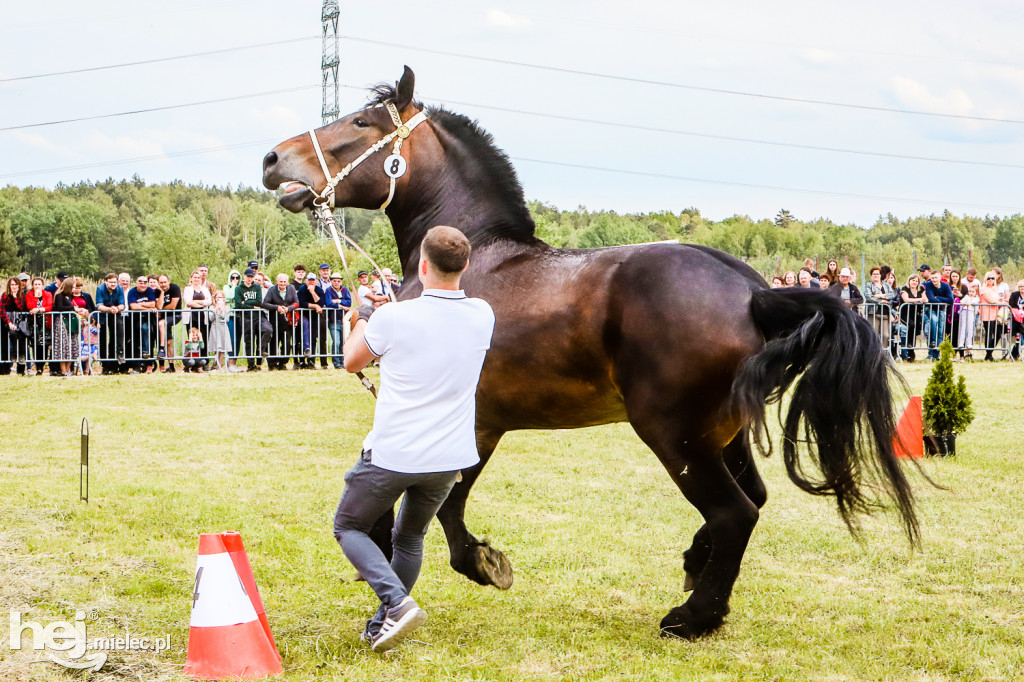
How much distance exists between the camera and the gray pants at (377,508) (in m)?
3.97

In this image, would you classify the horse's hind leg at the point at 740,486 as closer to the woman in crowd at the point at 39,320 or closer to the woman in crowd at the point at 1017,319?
the woman in crowd at the point at 39,320

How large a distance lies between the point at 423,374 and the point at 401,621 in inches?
39.9

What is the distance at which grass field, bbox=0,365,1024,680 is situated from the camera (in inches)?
166

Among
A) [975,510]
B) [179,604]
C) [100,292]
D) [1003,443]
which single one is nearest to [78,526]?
[179,604]

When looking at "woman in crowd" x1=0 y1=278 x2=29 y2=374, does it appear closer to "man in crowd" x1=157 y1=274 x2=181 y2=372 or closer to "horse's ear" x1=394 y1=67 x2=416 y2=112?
"man in crowd" x1=157 y1=274 x2=181 y2=372

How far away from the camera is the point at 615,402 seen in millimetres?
4738

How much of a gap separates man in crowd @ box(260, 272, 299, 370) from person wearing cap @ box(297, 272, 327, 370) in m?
0.20

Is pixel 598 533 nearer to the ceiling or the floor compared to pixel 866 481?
nearer to the floor

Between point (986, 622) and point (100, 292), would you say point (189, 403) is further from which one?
point (986, 622)

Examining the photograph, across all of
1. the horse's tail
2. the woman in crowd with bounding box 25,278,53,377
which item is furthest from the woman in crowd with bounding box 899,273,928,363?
the horse's tail

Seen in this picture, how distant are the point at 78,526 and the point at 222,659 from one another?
3121 millimetres

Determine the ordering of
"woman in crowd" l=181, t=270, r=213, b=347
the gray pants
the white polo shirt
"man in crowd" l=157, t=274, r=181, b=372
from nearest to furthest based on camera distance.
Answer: the white polo shirt → the gray pants → "man in crowd" l=157, t=274, r=181, b=372 → "woman in crowd" l=181, t=270, r=213, b=347

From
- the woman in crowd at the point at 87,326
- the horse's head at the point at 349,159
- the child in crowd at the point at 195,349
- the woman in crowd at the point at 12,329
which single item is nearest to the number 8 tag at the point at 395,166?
the horse's head at the point at 349,159

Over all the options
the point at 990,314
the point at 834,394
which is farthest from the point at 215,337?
the point at 990,314
